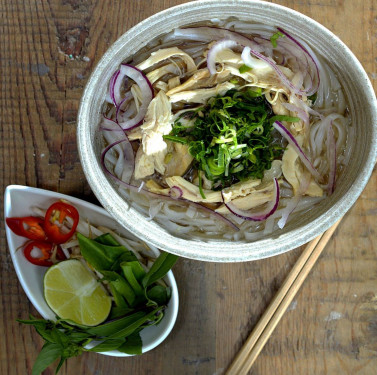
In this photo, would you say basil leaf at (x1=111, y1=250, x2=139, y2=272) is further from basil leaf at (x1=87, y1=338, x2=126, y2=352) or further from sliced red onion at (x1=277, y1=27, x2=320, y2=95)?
sliced red onion at (x1=277, y1=27, x2=320, y2=95)

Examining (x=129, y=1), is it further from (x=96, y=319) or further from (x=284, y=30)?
(x=96, y=319)

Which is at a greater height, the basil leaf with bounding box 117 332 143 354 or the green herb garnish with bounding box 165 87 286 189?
the green herb garnish with bounding box 165 87 286 189

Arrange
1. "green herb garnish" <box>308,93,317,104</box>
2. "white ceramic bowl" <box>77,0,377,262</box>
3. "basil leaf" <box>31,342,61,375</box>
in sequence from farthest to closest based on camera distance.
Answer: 1. "basil leaf" <box>31,342,61,375</box>
2. "green herb garnish" <box>308,93,317,104</box>
3. "white ceramic bowl" <box>77,0,377,262</box>

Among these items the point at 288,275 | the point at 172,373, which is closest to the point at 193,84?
the point at 288,275

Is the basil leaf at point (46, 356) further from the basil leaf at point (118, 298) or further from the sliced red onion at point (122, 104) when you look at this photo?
the sliced red onion at point (122, 104)

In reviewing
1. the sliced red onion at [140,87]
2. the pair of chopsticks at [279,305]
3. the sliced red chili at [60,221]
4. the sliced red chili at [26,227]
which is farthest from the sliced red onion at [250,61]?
the sliced red chili at [26,227]

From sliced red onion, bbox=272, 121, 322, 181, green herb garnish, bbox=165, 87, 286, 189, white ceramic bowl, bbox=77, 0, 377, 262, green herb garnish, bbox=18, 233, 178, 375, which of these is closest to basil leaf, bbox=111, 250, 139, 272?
green herb garnish, bbox=18, 233, 178, 375
